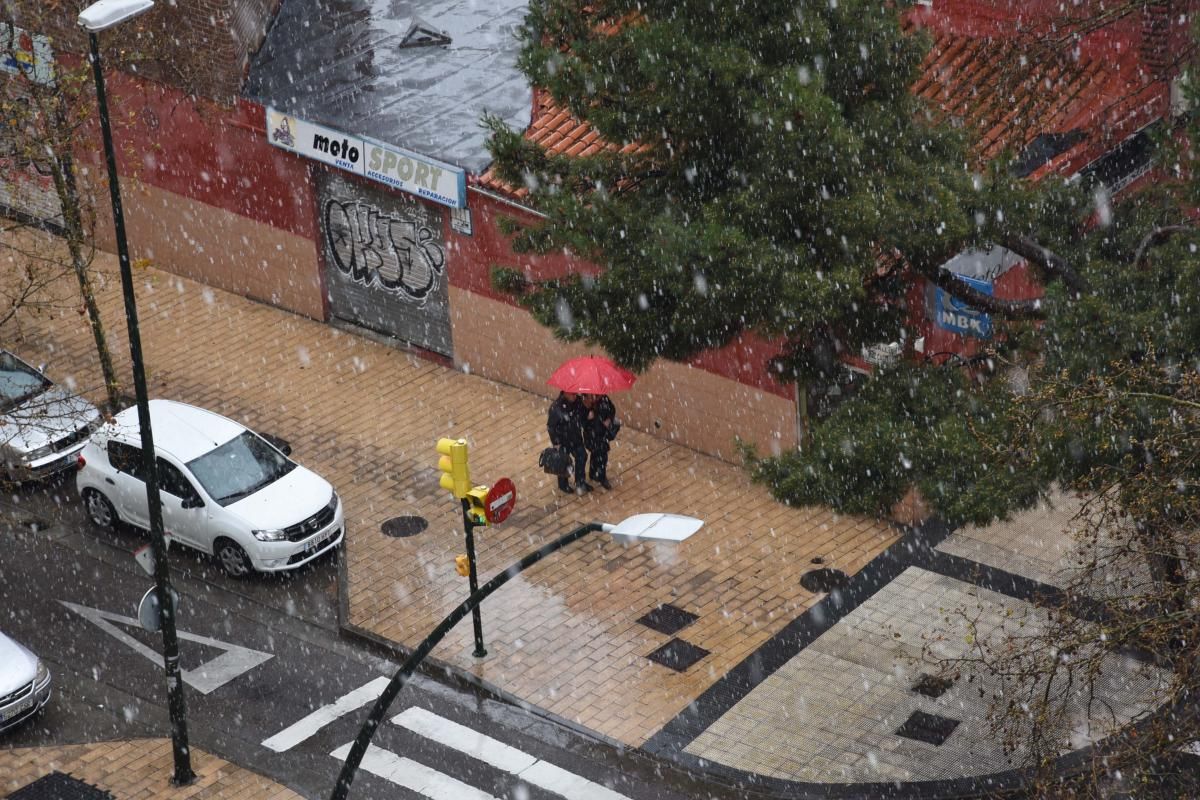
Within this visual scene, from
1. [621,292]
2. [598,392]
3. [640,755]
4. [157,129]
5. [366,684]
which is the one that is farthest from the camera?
[157,129]

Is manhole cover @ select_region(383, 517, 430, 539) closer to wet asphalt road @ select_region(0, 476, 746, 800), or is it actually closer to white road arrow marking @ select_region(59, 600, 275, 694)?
wet asphalt road @ select_region(0, 476, 746, 800)

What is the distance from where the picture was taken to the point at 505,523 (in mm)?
21125

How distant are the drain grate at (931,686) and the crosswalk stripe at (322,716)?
5467 millimetres

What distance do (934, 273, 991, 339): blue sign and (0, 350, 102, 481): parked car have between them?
10346 millimetres

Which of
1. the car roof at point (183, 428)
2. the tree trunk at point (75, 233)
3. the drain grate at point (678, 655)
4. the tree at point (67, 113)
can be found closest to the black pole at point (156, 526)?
the tree at point (67, 113)

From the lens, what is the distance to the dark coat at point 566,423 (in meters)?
21.1

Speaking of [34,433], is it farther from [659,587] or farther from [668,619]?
[668,619]

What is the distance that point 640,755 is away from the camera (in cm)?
1692

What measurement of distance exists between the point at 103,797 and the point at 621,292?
699 cm

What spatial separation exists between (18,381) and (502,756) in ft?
31.2

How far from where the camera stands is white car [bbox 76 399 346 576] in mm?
19797

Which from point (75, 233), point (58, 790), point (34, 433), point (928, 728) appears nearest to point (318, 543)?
point (34, 433)

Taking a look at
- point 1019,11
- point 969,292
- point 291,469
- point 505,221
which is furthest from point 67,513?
point 1019,11

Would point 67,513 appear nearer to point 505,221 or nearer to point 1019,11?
point 505,221
